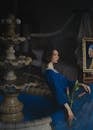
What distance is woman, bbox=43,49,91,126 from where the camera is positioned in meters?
2.72

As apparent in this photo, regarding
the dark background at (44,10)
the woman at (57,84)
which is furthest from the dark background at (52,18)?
the woman at (57,84)

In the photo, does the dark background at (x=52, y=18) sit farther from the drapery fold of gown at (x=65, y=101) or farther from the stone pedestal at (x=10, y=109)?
the stone pedestal at (x=10, y=109)

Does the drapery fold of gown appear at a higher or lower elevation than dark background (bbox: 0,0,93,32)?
lower

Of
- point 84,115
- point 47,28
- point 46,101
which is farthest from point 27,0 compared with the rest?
point 84,115

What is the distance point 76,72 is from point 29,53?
482 mm

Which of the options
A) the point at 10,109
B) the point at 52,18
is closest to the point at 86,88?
the point at 10,109

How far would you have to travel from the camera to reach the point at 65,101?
8.91 feet

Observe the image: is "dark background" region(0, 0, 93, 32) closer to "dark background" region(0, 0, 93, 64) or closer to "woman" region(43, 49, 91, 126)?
"dark background" region(0, 0, 93, 64)

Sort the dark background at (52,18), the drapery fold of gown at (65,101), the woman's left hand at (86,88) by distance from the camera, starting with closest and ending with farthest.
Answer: the drapery fold of gown at (65,101)
the woman's left hand at (86,88)
the dark background at (52,18)

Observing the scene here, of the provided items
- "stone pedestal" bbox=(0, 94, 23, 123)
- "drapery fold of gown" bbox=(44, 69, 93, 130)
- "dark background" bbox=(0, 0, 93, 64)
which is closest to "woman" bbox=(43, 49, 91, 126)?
"drapery fold of gown" bbox=(44, 69, 93, 130)

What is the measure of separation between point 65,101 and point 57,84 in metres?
0.14

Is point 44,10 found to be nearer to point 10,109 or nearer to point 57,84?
point 57,84

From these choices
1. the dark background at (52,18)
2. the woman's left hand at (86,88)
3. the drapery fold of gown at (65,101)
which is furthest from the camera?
the dark background at (52,18)

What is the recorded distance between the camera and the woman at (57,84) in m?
2.72
